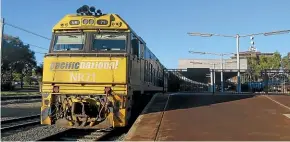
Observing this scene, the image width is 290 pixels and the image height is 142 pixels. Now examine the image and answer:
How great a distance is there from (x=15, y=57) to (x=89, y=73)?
53.8 metres

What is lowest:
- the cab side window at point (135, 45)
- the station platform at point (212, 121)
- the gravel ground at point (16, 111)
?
the gravel ground at point (16, 111)

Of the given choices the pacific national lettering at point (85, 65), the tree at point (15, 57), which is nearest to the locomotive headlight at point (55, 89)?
the pacific national lettering at point (85, 65)

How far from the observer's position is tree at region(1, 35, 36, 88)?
58.7 meters

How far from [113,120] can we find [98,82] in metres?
1.30

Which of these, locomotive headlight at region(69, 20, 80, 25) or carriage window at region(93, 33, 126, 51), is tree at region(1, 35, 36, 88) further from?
carriage window at region(93, 33, 126, 51)

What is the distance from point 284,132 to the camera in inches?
368

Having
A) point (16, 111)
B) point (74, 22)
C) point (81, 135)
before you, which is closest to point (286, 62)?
point (16, 111)

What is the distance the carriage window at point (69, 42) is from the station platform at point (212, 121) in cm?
323

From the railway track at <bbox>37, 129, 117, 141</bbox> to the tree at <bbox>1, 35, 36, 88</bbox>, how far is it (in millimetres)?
48594

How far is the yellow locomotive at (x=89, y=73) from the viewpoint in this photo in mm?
11109

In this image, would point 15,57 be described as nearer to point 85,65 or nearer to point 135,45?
point 135,45

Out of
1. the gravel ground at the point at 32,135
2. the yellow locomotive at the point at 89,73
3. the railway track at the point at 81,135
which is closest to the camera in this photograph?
the railway track at the point at 81,135

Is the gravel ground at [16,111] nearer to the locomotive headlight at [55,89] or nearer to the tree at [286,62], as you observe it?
the locomotive headlight at [55,89]

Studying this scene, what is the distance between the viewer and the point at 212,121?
35.0 feet
